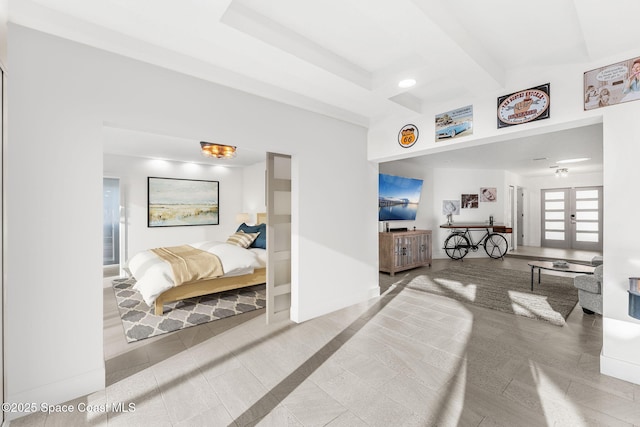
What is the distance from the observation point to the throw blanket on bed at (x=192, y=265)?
3.56m

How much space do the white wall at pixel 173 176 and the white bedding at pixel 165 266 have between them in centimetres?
200

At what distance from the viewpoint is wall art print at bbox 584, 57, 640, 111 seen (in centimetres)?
208

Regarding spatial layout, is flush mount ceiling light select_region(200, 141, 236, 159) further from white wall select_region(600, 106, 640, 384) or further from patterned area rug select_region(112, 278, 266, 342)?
white wall select_region(600, 106, 640, 384)

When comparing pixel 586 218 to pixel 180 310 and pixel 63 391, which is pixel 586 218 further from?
pixel 63 391

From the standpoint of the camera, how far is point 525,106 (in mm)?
2588

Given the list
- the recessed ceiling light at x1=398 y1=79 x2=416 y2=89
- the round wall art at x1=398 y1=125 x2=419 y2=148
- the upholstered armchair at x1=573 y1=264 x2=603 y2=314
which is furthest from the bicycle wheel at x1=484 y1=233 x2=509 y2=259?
the recessed ceiling light at x1=398 y1=79 x2=416 y2=89

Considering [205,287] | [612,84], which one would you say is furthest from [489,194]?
[205,287]

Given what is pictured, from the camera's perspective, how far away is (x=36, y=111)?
1805mm

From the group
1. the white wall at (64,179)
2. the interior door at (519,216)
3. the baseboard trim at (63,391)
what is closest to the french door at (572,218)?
the interior door at (519,216)

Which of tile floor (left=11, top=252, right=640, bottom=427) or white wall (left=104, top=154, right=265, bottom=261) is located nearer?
tile floor (left=11, top=252, right=640, bottom=427)

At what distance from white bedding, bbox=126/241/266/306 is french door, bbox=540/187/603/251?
9734mm

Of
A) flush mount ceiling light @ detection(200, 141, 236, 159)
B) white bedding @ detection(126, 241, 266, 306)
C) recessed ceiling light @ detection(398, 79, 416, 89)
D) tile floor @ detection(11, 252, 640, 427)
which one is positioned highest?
recessed ceiling light @ detection(398, 79, 416, 89)

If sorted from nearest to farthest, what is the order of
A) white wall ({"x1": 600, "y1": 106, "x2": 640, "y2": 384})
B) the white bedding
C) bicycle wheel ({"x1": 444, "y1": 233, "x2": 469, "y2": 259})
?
white wall ({"x1": 600, "y1": 106, "x2": 640, "y2": 384}), the white bedding, bicycle wheel ({"x1": 444, "y1": 233, "x2": 469, "y2": 259})

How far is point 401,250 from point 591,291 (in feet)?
9.63
